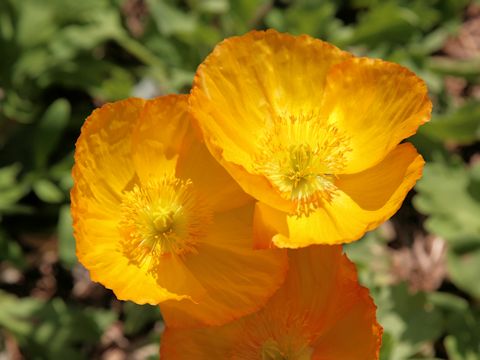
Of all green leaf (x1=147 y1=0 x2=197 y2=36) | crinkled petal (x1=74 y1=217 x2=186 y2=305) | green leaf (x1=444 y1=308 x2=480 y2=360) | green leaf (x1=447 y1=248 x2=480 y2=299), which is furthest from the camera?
green leaf (x1=147 y1=0 x2=197 y2=36)

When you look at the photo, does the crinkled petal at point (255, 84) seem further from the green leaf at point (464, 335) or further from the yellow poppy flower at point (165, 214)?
the green leaf at point (464, 335)

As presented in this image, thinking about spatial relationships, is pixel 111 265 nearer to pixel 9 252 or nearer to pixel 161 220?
pixel 161 220

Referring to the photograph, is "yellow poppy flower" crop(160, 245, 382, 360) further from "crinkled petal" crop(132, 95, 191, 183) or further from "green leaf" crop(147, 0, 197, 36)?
"green leaf" crop(147, 0, 197, 36)

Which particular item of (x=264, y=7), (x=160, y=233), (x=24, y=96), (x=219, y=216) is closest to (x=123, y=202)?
(x=160, y=233)

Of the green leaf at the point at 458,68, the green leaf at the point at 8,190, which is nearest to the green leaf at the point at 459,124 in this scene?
the green leaf at the point at 458,68

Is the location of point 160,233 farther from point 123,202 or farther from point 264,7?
point 264,7

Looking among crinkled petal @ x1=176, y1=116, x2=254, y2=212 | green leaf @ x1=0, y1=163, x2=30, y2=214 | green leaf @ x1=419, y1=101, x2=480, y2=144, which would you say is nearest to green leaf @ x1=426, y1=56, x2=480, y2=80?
green leaf @ x1=419, y1=101, x2=480, y2=144
